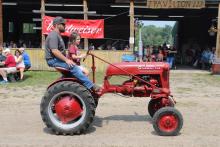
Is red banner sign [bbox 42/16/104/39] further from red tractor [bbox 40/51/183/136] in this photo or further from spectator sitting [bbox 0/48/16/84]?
red tractor [bbox 40/51/183/136]

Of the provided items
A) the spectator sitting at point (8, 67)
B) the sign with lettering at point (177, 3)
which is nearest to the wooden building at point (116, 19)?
the sign with lettering at point (177, 3)

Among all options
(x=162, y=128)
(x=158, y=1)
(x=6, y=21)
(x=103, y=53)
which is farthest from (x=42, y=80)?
(x=6, y=21)

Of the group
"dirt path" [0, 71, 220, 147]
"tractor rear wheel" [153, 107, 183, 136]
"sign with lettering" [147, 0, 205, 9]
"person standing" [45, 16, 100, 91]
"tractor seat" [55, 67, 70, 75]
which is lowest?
"dirt path" [0, 71, 220, 147]

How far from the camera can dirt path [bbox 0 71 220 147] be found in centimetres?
681

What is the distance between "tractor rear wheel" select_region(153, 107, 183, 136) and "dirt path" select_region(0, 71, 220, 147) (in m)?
0.14

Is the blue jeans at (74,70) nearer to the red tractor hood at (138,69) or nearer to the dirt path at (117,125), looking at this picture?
the red tractor hood at (138,69)

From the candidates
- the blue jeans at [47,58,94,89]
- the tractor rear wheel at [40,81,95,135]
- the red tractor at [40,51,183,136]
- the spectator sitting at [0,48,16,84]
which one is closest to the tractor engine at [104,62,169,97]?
the red tractor at [40,51,183,136]

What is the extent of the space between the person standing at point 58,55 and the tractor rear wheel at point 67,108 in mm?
161

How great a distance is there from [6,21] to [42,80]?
14014 mm

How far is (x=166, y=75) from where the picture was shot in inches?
306

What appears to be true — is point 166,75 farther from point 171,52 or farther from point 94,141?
point 171,52

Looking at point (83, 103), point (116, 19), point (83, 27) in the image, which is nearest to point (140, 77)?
point (83, 103)

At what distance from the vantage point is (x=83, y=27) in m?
19.7

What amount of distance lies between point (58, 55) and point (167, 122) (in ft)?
6.86
